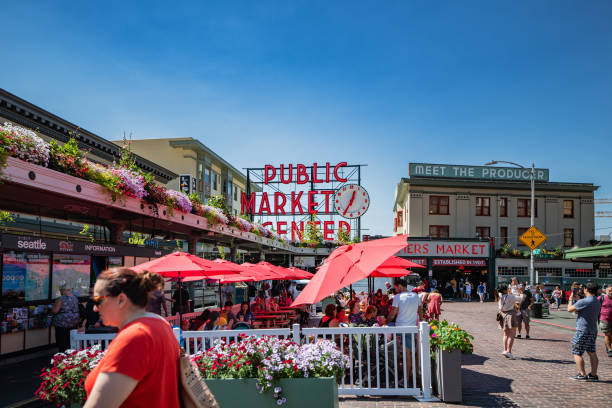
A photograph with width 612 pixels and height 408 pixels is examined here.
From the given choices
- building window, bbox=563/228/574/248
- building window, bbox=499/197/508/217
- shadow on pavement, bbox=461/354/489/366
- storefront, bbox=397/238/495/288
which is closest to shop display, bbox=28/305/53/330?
shadow on pavement, bbox=461/354/489/366

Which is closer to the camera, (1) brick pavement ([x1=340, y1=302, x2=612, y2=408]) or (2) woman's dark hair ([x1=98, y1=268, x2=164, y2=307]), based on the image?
(2) woman's dark hair ([x1=98, y1=268, x2=164, y2=307])

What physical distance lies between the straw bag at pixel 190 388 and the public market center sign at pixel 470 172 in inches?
1743

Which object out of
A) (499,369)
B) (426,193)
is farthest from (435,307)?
(426,193)

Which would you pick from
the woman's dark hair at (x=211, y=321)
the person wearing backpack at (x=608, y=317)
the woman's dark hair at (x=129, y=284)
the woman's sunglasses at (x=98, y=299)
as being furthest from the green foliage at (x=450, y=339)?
the person wearing backpack at (x=608, y=317)

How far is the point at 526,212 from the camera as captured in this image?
45.4 m

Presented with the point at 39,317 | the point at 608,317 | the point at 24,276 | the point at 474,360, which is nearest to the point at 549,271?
the point at 608,317

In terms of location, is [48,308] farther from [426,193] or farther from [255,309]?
[426,193]

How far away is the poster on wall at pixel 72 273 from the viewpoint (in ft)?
42.6

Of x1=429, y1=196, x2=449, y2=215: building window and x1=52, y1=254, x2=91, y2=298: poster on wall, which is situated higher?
x1=429, y1=196, x2=449, y2=215: building window

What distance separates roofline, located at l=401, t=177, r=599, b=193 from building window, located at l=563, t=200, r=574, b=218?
1.29 meters

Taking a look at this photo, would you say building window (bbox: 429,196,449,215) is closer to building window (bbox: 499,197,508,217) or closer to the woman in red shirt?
building window (bbox: 499,197,508,217)

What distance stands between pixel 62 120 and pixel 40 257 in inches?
450

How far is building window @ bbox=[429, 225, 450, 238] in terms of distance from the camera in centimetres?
4434

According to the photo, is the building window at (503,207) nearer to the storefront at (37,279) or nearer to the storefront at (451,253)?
the storefront at (451,253)
